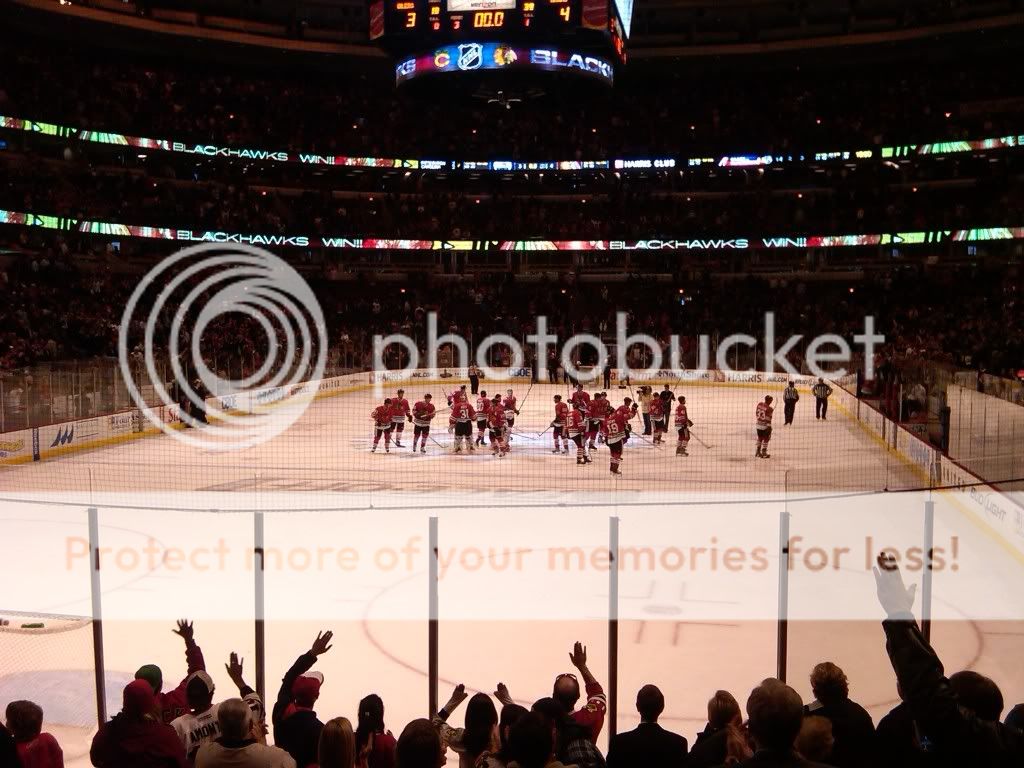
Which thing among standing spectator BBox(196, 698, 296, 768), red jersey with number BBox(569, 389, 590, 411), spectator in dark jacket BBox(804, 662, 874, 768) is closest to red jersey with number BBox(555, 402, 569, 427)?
red jersey with number BBox(569, 389, 590, 411)

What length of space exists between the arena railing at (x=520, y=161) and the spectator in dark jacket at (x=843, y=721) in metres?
33.6

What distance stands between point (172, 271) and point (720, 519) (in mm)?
28552

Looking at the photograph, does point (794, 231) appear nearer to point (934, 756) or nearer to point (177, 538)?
point (177, 538)

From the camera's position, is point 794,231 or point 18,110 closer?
point 18,110

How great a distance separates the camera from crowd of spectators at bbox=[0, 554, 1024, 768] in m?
2.62

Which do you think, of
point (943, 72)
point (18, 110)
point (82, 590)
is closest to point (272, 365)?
point (18, 110)

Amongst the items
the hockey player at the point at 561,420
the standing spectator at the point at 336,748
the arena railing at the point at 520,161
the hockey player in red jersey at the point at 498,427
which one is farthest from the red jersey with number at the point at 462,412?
the arena railing at the point at 520,161

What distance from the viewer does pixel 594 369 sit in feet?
108

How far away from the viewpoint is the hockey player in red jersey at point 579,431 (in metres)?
17.1

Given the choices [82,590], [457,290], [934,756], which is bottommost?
[82,590]

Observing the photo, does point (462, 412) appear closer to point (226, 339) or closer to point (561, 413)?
point (561, 413)

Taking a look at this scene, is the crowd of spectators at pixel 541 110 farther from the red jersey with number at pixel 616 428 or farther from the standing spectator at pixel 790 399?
the red jersey with number at pixel 616 428

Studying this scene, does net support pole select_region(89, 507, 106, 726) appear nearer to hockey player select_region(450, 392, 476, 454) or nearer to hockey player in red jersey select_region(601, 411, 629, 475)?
hockey player in red jersey select_region(601, 411, 629, 475)

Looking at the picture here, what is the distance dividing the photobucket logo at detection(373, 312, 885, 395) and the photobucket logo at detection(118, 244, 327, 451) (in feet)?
10.5
